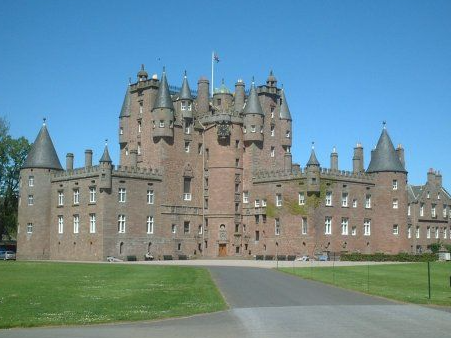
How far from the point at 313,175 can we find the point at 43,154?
3191 centimetres

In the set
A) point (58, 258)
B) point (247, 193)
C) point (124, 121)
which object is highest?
point (124, 121)

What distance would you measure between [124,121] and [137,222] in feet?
53.6

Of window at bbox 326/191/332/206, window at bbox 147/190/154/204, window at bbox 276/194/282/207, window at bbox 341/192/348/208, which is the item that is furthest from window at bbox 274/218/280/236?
window at bbox 147/190/154/204

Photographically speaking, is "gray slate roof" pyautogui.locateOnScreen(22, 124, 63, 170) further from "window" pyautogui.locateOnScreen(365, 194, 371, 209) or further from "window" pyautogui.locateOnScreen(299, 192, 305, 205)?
"window" pyautogui.locateOnScreen(365, 194, 371, 209)

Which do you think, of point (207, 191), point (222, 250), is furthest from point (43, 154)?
point (222, 250)

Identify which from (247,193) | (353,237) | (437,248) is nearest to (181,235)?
(247,193)

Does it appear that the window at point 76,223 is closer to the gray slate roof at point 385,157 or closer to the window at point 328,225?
the window at point 328,225

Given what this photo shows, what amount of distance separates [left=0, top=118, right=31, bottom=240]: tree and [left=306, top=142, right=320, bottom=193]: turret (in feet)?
124

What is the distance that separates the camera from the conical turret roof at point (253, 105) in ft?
261

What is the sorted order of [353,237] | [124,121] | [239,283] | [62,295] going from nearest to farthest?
[62,295], [239,283], [353,237], [124,121]

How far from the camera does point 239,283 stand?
1403 inches

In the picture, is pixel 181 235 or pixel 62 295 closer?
pixel 62 295

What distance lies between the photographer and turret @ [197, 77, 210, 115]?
268ft

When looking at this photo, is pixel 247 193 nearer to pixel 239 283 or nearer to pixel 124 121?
pixel 124 121
